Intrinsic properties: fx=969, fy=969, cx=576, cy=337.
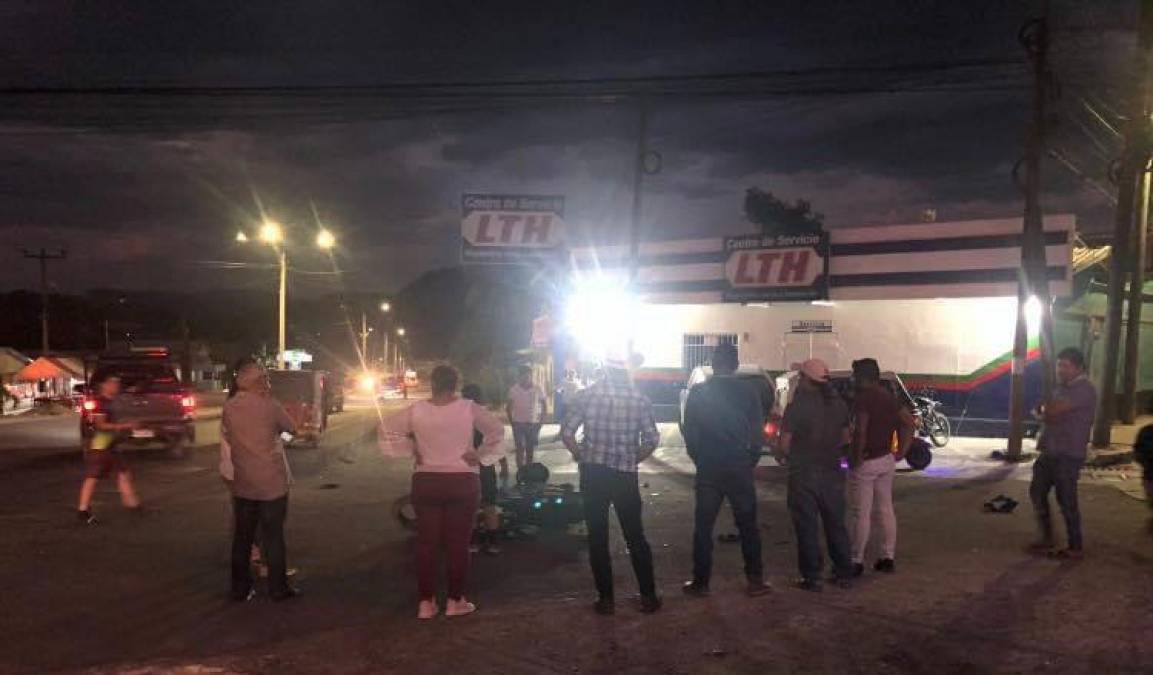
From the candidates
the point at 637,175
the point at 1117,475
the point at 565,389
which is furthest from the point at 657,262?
the point at 1117,475

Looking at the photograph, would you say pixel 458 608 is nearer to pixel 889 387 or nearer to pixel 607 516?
pixel 607 516

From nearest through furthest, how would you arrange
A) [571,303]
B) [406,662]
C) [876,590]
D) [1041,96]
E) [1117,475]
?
[406,662] → [876,590] → [1117,475] → [1041,96] → [571,303]

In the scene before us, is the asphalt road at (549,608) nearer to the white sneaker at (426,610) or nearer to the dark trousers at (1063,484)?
the white sneaker at (426,610)

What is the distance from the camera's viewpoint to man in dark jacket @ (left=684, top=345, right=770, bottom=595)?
6.80 m

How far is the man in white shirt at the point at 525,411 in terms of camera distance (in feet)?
46.7

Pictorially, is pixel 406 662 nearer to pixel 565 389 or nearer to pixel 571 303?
pixel 565 389

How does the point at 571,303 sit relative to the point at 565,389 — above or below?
above

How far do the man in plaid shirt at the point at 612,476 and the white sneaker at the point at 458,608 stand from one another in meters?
0.87

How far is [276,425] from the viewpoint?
23.7 ft

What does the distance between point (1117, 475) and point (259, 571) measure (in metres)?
13.2

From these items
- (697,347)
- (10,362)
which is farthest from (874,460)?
(10,362)

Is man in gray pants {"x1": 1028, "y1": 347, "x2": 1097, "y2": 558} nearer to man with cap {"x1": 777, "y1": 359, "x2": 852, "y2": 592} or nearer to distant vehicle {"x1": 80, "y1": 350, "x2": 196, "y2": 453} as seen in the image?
man with cap {"x1": 777, "y1": 359, "x2": 852, "y2": 592}

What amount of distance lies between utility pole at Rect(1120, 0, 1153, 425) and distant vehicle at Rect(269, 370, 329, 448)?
17.0m

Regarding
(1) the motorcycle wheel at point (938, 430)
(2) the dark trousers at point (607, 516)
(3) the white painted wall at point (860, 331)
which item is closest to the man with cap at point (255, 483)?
(2) the dark trousers at point (607, 516)
